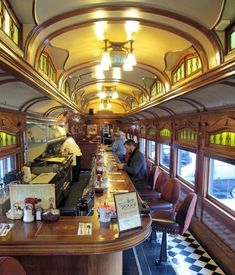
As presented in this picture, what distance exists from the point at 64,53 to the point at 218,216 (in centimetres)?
395

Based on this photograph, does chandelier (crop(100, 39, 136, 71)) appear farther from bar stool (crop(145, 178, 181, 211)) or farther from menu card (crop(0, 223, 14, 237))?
menu card (crop(0, 223, 14, 237))

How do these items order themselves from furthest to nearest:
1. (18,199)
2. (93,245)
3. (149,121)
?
1. (149,121)
2. (18,199)
3. (93,245)

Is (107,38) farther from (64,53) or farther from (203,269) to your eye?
(203,269)

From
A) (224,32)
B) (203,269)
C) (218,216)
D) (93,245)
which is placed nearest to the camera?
(93,245)

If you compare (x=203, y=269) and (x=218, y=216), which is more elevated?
(x=218, y=216)

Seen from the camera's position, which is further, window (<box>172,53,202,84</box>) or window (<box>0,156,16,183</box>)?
window (<box>0,156,16,183</box>)

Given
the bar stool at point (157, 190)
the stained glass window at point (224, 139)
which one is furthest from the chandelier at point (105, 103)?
the stained glass window at point (224, 139)

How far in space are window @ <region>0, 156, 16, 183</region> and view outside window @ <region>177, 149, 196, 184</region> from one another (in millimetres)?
3662

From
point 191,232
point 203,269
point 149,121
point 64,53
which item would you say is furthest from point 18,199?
point 149,121

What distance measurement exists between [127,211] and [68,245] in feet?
1.91

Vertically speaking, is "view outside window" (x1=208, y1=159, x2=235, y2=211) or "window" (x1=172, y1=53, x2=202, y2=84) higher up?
"window" (x1=172, y1=53, x2=202, y2=84)

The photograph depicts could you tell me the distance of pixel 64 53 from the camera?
4.81 metres

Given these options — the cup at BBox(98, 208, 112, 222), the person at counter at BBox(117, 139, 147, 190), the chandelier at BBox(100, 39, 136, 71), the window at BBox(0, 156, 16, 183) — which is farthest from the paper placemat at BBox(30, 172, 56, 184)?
the cup at BBox(98, 208, 112, 222)

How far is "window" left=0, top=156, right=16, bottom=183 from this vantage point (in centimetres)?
427
